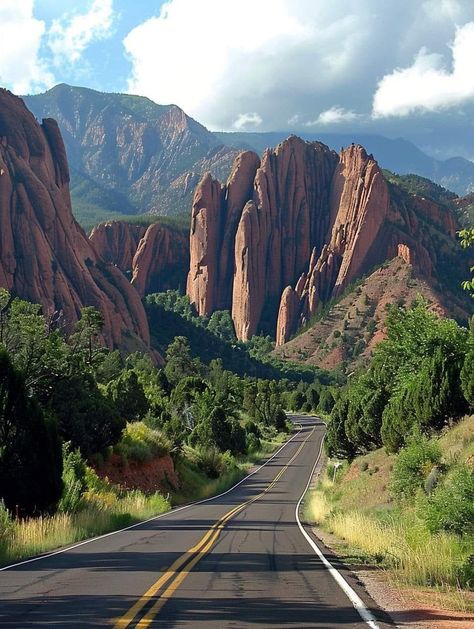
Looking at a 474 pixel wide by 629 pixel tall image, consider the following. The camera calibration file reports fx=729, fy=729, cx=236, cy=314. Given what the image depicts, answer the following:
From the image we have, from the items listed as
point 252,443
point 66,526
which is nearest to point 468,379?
point 66,526

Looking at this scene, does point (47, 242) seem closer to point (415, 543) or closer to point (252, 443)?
point (252, 443)

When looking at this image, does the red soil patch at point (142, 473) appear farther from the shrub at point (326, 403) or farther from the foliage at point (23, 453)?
the shrub at point (326, 403)

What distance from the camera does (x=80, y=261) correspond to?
127062 millimetres

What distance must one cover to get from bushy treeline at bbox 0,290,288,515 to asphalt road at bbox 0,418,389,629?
9.67ft

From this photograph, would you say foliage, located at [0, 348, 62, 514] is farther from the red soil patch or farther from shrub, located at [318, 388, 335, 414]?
shrub, located at [318, 388, 335, 414]

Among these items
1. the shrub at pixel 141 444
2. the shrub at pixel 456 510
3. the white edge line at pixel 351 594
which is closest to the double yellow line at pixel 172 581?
the white edge line at pixel 351 594

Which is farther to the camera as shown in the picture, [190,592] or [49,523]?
[49,523]

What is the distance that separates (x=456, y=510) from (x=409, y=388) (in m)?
25.0

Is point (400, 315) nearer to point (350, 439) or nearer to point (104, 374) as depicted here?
point (350, 439)

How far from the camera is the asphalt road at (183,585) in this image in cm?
872

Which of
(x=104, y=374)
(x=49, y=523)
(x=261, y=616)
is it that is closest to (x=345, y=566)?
(x=261, y=616)

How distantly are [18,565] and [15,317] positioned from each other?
32.8m

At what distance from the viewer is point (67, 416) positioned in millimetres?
33844

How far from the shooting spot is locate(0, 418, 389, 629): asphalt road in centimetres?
872
